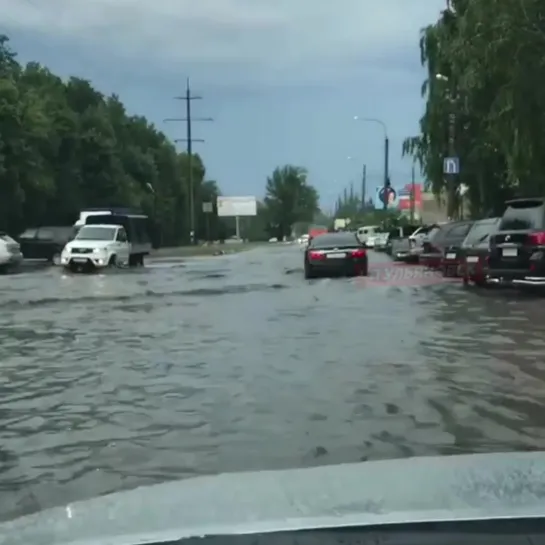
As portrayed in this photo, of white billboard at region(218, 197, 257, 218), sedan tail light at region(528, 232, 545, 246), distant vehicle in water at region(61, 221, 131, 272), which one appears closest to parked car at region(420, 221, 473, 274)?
sedan tail light at region(528, 232, 545, 246)

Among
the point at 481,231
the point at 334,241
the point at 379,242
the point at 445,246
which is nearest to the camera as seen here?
the point at 481,231

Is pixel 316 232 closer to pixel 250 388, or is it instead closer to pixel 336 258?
pixel 336 258

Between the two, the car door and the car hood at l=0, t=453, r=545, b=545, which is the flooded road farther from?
the car door

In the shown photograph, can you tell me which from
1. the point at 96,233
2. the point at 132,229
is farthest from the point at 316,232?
the point at 96,233

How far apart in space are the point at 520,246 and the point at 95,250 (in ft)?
62.6

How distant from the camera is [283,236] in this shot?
636 feet

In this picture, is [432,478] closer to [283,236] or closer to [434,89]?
[434,89]

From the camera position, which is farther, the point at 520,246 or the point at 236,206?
the point at 236,206

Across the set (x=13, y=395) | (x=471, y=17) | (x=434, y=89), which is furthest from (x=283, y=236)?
(x=13, y=395)

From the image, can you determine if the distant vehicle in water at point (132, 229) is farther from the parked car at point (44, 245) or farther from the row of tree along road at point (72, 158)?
the row of tree along road at point (72, 158)

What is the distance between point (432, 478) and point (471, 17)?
21.3m

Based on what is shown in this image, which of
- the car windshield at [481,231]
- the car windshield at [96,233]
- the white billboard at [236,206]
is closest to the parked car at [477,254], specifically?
the car windshield at [481,231]

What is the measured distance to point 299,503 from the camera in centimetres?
270

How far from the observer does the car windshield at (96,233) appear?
37.2 meters
